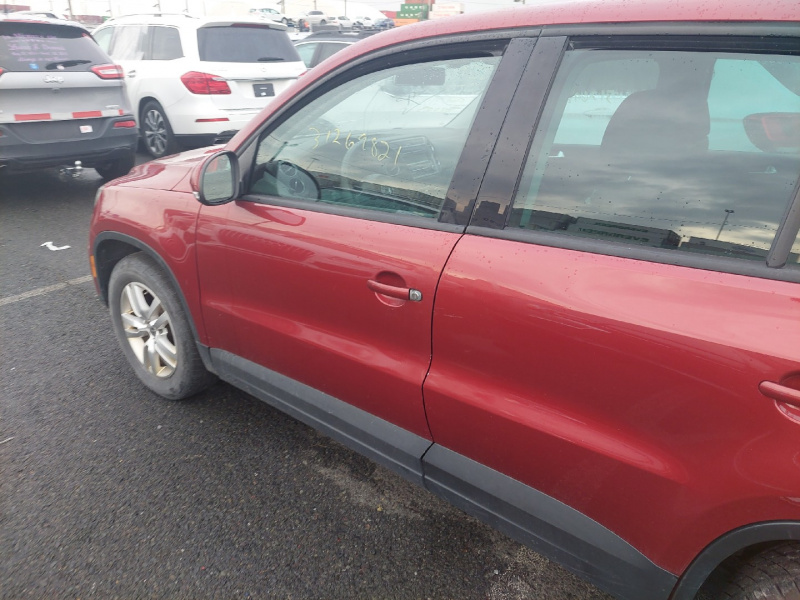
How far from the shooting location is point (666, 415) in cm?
125

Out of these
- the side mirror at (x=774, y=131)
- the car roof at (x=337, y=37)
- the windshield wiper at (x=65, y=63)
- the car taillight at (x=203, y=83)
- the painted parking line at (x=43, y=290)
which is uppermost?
the car roof at (x=337, y=37)

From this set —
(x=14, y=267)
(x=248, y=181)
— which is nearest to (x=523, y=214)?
(x=248, y=181)

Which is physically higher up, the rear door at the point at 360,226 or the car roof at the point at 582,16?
the car roof at the point at 582,16

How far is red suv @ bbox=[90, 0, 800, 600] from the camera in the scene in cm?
119

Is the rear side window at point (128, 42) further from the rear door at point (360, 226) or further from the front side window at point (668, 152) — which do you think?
the front side window at point (668, 152)

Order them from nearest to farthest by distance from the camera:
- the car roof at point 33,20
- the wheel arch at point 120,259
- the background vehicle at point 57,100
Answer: the wheel arch at point 120,259 → the background vehicle at point 57,100 → the car roof at point 33,20

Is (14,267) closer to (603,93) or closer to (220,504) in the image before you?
(220,504)

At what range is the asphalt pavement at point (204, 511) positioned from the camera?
1862 millimetres

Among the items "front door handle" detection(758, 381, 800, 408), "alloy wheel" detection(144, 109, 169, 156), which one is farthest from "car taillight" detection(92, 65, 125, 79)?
"front door handle" detection(758, 381, 800, 408)

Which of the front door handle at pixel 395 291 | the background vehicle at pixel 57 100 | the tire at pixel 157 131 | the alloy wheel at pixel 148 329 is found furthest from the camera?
the tire at pixel 157 131

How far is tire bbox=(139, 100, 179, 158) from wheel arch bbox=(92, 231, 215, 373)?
4.61 meters

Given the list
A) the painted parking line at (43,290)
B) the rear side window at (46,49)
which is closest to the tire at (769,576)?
the painted parking line at (43,290)

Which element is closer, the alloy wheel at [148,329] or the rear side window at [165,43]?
the alloy wheel at [148,329]

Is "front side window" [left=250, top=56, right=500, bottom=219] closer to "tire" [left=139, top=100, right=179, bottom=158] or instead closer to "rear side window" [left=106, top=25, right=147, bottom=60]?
"tire" [left=139, top=100, right=179, bottom=158]
